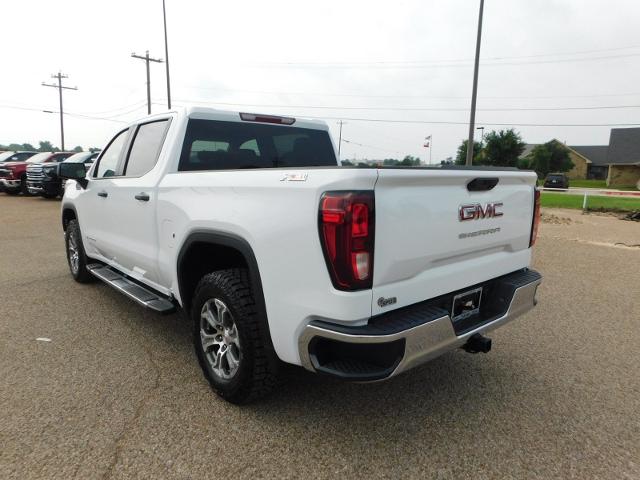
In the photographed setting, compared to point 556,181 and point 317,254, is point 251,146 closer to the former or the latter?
point 317,254

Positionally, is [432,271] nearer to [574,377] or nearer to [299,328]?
[299,328]

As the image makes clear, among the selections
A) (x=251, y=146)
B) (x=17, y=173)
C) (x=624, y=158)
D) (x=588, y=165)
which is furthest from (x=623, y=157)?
(x=251, y=146)

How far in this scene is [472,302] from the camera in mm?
2732

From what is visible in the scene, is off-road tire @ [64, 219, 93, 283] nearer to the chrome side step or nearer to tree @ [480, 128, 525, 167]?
the chrome side step

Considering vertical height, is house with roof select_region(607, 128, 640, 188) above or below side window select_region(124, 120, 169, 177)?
above

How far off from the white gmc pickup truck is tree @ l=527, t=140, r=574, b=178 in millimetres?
59686

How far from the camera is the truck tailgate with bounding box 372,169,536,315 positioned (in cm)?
211

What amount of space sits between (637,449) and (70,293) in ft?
17.8

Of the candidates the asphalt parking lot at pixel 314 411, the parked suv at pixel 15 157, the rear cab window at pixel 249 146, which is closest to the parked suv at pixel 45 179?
the parked suv at pixel 15 157

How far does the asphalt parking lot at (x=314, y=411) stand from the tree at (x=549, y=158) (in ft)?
194

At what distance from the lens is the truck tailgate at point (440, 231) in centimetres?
211

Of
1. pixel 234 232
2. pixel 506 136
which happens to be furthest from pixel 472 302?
pixel 506 136

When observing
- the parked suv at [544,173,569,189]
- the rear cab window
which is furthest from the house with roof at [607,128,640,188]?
the rear cab window

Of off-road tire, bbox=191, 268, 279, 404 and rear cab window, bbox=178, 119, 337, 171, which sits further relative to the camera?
rear cab window, bbox=178, 119, 337, 171
